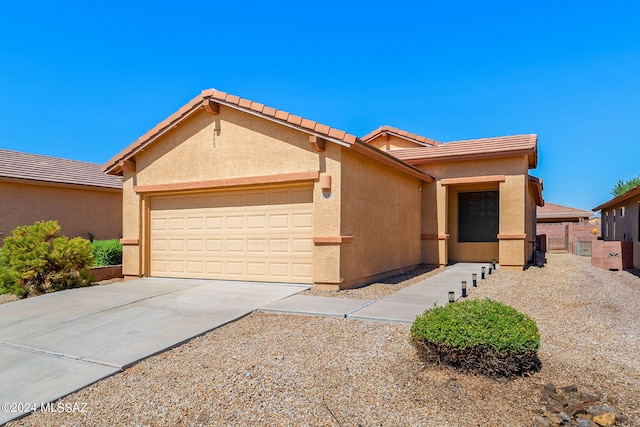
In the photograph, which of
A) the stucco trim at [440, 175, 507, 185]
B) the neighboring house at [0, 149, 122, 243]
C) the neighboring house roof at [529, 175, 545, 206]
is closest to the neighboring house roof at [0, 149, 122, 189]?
the neighboring house at [0, 149, 122, 243]

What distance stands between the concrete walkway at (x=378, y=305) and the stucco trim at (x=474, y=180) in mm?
4979

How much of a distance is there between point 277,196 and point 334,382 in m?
6.29

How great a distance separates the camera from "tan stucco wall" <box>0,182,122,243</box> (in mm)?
15406

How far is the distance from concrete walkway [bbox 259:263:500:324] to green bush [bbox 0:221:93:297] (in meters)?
5.96

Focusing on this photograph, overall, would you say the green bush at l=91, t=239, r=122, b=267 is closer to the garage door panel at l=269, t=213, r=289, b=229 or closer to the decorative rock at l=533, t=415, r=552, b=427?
the garage door panel at l=269, t=213, r=289, b=229

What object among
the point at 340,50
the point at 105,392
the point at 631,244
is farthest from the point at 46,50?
the point at 631,244

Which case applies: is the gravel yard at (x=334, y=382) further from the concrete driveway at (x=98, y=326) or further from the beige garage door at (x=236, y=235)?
the beige garage door at (x=236, y=235)

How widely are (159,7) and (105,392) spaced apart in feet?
43.0

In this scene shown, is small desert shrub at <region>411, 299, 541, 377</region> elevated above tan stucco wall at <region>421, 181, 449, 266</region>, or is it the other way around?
tan stucco wall at <region>421, 181, 449, 266</region>

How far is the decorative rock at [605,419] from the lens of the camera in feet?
11.2

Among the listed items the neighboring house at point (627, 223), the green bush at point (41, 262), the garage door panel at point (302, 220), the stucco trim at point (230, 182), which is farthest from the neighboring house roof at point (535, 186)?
the green bush at point (41, 262)

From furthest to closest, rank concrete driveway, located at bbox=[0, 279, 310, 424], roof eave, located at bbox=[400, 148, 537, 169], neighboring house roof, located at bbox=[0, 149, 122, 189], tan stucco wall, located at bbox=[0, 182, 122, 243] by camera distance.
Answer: neighboring house roof, located at bbox=[0, 149, 122, 189] < tan stucco wall, located at bbox=[0, 182, 122, 243] < roof eave, located at bbox=[400, 148, 537, 169] < concrete driveway, located at bbox=[0, 279, 310, 424]

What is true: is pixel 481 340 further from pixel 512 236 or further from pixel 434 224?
pixel 434 224

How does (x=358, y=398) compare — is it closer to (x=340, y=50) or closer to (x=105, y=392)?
(x=105, y=392)
